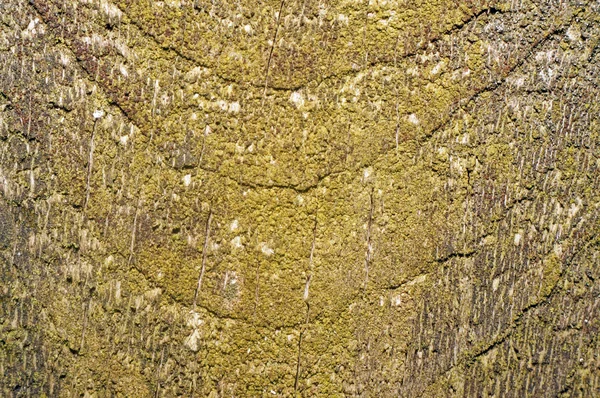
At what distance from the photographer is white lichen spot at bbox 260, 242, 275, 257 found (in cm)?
89

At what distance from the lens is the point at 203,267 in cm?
89

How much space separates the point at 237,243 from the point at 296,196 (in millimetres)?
104

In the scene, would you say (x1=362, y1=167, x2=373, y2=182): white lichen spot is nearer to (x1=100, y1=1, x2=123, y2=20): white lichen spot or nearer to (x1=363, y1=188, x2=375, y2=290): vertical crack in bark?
(x1=363, y1=188, x2=375, y2=290): vertical crack in bark

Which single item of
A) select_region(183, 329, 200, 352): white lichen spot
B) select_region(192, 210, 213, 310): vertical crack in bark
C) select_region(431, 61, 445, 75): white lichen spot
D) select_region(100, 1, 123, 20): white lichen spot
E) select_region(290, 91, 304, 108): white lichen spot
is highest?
select_region(431, 61, 445, 75): white lichen spot

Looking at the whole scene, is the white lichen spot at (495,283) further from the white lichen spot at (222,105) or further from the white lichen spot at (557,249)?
the white lichen spot at (222,105)

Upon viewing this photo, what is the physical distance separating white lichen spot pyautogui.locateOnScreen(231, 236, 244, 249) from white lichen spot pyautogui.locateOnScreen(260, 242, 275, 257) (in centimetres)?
3

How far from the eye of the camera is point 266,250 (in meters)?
0.89

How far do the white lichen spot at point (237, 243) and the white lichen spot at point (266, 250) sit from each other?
1.1 inches

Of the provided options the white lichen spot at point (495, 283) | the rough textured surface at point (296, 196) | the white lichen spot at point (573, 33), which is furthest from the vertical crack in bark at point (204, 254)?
the white lichen spot at point (573, 33)

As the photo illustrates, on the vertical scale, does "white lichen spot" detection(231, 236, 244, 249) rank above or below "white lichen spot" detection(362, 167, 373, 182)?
below

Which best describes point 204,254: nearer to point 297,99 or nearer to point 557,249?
point 297,99

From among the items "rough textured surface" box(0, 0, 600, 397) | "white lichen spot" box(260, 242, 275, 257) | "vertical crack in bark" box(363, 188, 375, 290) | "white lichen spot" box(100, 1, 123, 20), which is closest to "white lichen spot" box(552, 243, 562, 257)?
"rough textured surface" box(0, 0, 600, 397)

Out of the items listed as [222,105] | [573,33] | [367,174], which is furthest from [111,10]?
[573,33]

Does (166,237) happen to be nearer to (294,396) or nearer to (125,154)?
(125,154)
